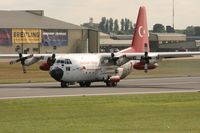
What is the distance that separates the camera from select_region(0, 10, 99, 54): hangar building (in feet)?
460

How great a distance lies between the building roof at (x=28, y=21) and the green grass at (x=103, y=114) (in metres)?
109

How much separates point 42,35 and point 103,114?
118278mm

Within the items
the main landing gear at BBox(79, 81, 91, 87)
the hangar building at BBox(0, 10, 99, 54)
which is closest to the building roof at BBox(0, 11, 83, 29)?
the hangar building at BBox(0, 10, 99, 54)

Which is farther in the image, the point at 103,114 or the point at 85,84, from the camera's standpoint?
the point at 85,84

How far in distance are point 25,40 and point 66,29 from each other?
1113 cm

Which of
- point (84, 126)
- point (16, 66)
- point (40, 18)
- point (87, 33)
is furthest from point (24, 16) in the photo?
point (84, 126)

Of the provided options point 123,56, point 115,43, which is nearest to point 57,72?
point 123,56

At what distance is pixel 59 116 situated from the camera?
85.8 ft

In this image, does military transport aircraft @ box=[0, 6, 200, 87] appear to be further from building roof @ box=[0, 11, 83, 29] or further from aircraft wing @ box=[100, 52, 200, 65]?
building roof @ box=[0, 11, 83, 29]

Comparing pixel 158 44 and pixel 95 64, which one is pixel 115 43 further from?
pixel 95 64

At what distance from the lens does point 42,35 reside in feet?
473

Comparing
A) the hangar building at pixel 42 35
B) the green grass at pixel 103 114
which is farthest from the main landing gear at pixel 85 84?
the hangar building at pixel 42 35

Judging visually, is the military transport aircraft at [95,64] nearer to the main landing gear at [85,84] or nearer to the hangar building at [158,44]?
the main landing gear at [85,84]

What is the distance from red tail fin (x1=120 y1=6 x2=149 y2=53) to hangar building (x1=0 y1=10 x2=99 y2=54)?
8157 cm
